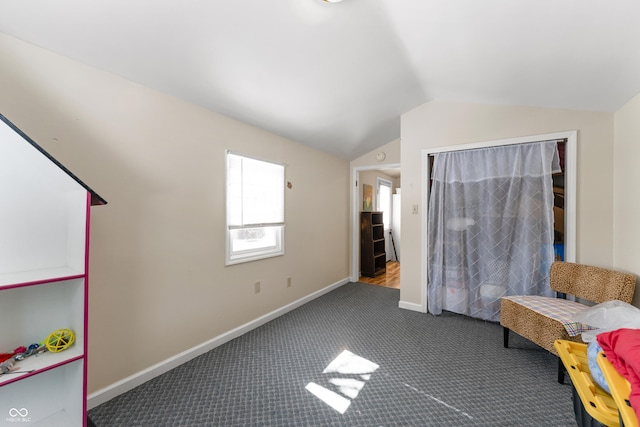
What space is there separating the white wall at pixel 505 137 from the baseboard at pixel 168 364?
5.93 feet

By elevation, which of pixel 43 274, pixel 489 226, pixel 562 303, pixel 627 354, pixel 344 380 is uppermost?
pixel 489 226

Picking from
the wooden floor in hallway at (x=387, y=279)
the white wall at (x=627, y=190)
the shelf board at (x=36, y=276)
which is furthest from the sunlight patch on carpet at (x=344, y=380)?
the wooden floor in hallway at (x=387, y=279)

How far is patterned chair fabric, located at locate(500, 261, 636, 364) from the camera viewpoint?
1.86 metres

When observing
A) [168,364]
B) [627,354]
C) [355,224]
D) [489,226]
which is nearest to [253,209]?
[168,364]

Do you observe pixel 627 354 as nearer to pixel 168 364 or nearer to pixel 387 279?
pixel 168 364

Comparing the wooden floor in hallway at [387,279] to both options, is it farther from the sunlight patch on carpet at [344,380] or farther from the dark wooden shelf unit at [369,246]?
the sunlight patch on carpet at [344,380]

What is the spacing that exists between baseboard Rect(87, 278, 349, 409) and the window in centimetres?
67

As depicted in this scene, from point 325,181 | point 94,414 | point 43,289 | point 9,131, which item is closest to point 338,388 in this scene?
point 94,414

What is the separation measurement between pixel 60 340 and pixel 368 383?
181 cm

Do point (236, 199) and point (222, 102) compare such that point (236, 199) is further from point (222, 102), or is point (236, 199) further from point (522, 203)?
point (522, 203)

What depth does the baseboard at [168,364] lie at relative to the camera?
1656 millimetres

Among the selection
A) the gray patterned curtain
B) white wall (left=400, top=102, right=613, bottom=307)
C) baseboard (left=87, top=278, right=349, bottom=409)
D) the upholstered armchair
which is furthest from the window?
the upholstered armchair

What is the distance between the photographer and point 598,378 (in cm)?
109

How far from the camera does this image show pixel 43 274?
117 cm
